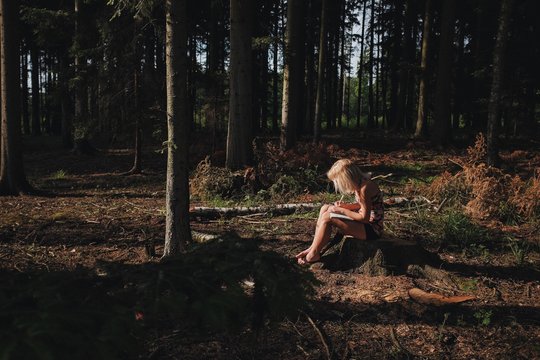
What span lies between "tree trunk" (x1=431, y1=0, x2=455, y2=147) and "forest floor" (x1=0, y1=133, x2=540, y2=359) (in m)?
5.66

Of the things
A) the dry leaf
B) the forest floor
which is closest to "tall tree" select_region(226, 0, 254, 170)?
the forest floor

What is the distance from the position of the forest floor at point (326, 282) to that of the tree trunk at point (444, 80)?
5.66 metres

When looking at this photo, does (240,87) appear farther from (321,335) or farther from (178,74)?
(321,335)

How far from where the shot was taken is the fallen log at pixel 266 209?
28.3 ft

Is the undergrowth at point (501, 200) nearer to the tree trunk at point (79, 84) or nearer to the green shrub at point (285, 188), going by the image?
the green shrub at point (285, 188)

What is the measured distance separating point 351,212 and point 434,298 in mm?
1441

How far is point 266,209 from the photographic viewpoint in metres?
8.73

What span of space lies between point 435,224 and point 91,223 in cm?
625

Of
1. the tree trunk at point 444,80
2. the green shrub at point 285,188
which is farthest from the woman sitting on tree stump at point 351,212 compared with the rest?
the tree trunk at point 444,80

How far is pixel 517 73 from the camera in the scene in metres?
19.9

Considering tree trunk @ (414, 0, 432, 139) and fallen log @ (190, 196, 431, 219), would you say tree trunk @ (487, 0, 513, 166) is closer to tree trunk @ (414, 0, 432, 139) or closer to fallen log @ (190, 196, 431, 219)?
fallen log @ (190, 196, 431, 219)

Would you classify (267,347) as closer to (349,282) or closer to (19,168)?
(349,282)

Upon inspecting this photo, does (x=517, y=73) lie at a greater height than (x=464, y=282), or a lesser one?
greater

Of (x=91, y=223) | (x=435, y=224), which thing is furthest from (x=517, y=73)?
(x=91, y=223)
